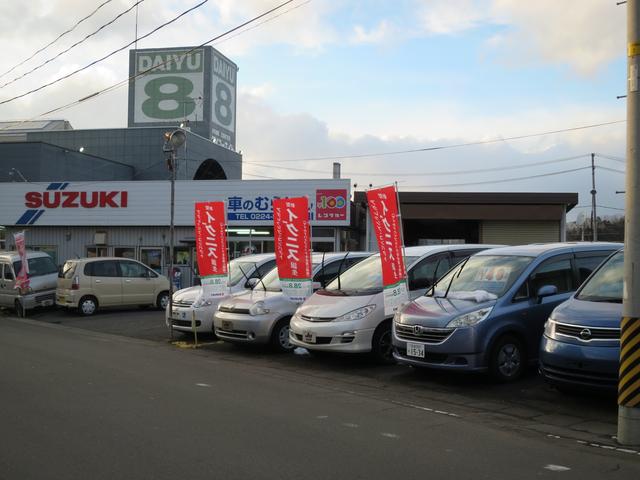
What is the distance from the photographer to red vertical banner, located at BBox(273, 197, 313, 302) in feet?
39.5

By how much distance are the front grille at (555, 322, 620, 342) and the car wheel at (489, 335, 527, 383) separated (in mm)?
1391

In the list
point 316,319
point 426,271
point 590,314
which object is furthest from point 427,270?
point 590,314

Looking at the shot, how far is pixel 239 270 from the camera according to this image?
48.2 feet

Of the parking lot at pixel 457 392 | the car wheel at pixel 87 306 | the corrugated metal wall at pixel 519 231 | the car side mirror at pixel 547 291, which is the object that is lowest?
the parking lot at pixel 457 392

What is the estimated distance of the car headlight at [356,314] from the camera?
10.1 meters

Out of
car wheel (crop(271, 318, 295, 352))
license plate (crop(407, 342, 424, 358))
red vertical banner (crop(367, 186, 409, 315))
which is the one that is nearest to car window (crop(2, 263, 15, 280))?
car wheel (crop(271, 318, 295, 352))

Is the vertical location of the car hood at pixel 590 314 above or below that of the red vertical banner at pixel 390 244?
below

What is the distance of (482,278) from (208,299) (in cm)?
639

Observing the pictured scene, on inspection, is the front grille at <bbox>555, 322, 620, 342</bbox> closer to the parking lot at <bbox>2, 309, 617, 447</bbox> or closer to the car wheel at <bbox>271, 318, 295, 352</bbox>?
the parking lot at <bbox>2, 309, 617, 447</bbox>

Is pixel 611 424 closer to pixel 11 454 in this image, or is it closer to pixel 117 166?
pixel 11 454

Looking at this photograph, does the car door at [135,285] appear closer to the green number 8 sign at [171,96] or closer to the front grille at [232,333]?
the front grille at [232,333]

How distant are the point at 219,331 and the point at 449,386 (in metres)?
5.03

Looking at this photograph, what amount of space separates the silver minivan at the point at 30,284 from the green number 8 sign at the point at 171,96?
29.9 meters

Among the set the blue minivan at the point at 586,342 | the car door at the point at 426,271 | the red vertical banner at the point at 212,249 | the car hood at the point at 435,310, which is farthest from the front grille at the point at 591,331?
the red vertical banner at the point at 212,249
